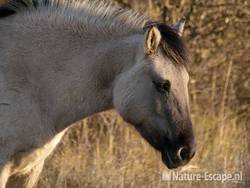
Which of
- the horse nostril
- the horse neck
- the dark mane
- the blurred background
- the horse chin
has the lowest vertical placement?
the blurred background

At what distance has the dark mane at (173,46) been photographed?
4.82 metres

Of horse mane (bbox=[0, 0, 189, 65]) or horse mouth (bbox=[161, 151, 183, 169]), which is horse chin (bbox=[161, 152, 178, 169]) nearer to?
horse mouth (bbox=[161, 151, 183, 169])

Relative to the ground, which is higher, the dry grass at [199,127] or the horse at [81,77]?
the horse at [81,77]

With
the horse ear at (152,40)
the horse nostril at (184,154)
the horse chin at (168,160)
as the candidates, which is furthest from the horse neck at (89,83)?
the horse nostril at (184,154)

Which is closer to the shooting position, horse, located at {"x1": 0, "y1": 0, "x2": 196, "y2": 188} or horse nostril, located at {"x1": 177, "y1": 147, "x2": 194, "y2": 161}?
horse nostril, located at {"x1": 177, "y1": 147, "x2": 194, "y2": 161}

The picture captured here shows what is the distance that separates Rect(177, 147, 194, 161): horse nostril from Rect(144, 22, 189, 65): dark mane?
0.61 m

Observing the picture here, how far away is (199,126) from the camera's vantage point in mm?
7992

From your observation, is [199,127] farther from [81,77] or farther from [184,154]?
[184,154]

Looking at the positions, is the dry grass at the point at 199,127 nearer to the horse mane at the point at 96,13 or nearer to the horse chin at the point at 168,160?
the horse chin at the point at 168,160

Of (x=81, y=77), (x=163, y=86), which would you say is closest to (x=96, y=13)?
(x=81, y=77)

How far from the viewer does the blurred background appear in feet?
21.8

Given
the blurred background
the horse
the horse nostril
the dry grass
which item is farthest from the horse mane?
the dry grass

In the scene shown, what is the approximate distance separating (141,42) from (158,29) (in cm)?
17

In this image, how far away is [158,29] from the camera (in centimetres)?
481
